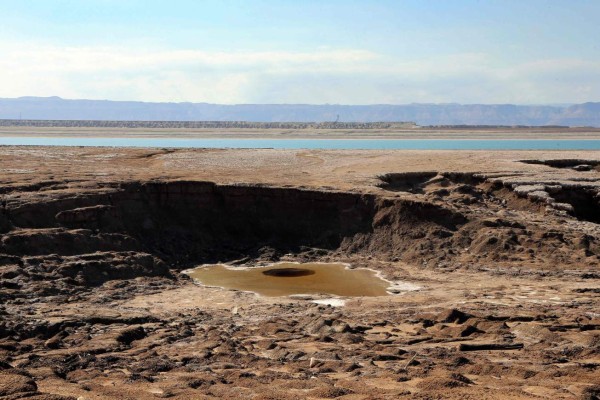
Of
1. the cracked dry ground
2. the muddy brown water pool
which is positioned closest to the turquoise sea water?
the cracked dry ground

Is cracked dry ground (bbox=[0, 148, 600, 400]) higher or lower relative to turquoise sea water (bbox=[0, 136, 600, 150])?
lower

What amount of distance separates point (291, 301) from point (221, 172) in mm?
12409

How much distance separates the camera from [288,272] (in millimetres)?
20328

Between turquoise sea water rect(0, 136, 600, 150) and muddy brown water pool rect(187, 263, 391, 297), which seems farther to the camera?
turquoise sea water rect(0, 136, 600, 150)

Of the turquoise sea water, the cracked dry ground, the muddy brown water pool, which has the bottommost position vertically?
the muddy brown water pool

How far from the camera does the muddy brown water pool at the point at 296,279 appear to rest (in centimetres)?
1819

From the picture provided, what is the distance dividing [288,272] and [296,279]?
0.85 m

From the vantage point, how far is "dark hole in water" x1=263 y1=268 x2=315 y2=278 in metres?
20.0

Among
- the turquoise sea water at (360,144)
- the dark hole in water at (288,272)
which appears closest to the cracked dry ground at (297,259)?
the dark hole in water at (288,272)

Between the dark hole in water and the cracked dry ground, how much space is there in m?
1.17

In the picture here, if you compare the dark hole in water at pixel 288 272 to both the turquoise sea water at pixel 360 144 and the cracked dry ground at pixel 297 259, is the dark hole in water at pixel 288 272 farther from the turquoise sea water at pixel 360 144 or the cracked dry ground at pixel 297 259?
the turquoise sea water at pixel 360 144

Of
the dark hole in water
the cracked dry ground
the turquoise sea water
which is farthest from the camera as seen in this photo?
the turquoise sea water

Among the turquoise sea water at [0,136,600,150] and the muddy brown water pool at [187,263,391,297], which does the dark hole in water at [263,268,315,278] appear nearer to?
the muddy brown water pool at [187,263,391,297]

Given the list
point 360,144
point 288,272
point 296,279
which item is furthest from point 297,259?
point 360,144
